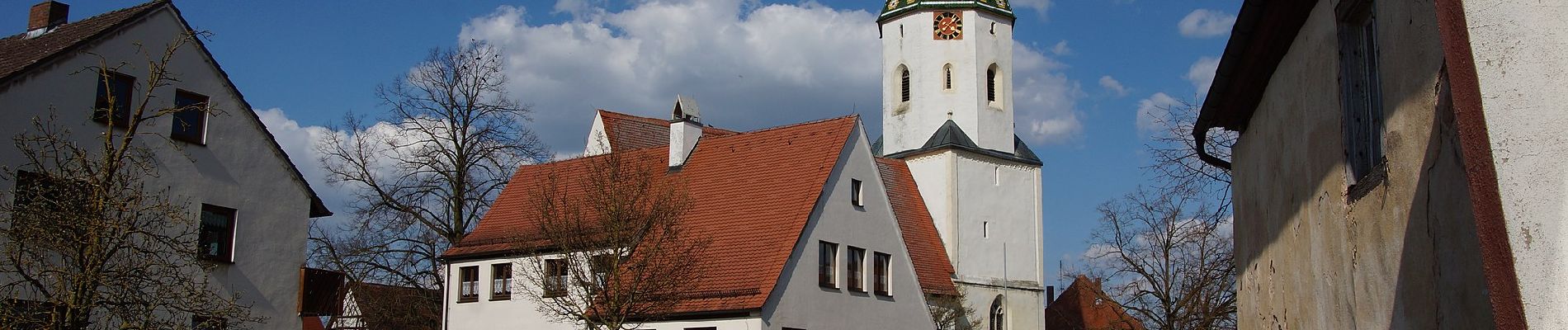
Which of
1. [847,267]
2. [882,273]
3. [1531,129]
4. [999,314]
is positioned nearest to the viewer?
[1531,129]

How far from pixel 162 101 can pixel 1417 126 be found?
65.3 feet

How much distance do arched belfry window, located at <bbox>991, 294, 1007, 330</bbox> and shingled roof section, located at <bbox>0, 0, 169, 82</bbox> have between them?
109ft

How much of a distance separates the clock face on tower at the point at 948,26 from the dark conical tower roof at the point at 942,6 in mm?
348

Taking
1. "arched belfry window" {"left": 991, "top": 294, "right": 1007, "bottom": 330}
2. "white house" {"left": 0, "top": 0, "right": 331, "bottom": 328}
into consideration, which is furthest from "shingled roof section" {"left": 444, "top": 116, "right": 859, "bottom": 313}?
"arched belfry window" {"left": 991, "top": 294, "right": 1007, "bottom": 330}

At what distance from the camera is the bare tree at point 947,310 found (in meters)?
38.8

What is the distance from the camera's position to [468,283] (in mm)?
33188

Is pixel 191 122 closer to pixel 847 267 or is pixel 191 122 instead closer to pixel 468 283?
pixel 468 283

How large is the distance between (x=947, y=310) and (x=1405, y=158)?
33596 millimetres

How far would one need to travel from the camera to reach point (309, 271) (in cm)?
2373

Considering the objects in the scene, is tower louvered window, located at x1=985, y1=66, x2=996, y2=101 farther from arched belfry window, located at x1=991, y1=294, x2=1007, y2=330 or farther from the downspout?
the downspout

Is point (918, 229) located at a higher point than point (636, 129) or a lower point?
lower

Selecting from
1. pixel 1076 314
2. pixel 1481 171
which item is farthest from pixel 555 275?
pixel 1076 314

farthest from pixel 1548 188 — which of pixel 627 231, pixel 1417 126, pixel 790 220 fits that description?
pixel 790 220

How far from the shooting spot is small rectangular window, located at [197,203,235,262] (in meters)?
22.1
